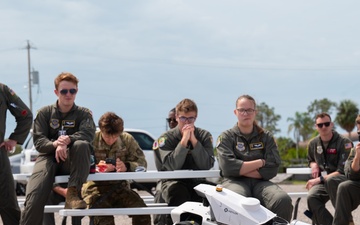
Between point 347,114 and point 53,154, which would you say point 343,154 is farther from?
point 347,114

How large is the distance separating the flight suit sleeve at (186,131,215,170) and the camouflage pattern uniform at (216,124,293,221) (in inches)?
8.1

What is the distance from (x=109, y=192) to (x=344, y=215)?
2.76 meters

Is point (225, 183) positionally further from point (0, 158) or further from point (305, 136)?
point (305, 136)

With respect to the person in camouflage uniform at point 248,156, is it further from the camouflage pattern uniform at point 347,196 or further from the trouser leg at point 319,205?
the trouser leg at point 319,205

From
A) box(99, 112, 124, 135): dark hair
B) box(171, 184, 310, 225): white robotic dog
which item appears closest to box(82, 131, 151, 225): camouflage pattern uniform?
box(99, 112, 124, 135): dark hair

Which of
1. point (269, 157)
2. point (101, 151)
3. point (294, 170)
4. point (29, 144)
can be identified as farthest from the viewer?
point (29, 144)

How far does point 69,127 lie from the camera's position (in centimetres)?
755

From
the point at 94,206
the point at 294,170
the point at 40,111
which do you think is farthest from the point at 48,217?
the point at 294,170

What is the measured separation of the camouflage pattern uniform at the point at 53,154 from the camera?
280 inches

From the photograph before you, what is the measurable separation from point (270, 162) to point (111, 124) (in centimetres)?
189

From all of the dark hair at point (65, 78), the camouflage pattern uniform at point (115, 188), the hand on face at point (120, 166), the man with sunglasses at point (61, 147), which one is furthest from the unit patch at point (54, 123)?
the hand on face at point (120, 166)

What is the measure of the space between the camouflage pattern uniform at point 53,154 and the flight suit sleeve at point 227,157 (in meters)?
1.44

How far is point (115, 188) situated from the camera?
776cm

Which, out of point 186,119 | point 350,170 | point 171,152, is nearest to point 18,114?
point 171,152
